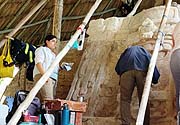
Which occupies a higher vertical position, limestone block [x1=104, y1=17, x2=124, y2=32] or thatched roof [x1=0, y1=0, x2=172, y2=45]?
thatched roof [x1=0, y1=0, x2=172, y2=45]

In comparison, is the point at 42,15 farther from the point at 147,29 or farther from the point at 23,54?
the point at 147,29

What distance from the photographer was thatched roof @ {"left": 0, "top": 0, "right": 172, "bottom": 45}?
10.1m

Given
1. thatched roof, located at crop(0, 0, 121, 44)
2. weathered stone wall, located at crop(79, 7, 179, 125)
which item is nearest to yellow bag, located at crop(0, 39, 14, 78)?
weathered stone wall, located at crop(79, 7, 179, 125)

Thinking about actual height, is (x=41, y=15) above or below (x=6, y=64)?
above

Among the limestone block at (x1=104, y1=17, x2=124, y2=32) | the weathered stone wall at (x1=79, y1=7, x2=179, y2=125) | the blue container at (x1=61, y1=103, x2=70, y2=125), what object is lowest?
the blue container at (x1=61, y1=103, x2=70, y2=125)

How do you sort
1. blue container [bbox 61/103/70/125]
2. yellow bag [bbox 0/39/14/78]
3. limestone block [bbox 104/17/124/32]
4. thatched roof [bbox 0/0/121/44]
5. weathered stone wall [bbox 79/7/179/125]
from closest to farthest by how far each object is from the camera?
1. blue container [bbox 61/103/70/125]
2. weathered stone wall [bbox 79/7/179/125]
3. yellow bag [bbox 0/39/14/78]
4. limestone block [bbox 104/17/124/32]
5. thatched roof [bbox 0/0/121/44]

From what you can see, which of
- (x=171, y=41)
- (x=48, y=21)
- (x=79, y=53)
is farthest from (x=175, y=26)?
(x=48, y=21)

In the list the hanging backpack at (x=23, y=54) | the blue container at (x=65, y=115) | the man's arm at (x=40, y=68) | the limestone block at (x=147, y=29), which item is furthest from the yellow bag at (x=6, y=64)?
the limestone block at (x=147, y=29)

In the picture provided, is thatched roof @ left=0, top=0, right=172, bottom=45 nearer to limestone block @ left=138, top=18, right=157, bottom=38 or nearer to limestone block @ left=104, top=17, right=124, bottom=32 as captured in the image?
limestone block @ left=104, top=17, right=124, bottom=32

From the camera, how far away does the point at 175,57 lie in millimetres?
4906

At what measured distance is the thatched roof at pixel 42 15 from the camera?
10078 millimetres

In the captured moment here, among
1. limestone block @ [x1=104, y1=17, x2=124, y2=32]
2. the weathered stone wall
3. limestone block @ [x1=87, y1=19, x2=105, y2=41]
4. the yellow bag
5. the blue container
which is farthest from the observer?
limestone block @ [x1=87, y1=19, x2=105, y2=41]

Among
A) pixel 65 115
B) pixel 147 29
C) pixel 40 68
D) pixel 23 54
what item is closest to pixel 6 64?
pixel 23 54

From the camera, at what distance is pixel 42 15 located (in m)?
10.7
